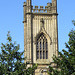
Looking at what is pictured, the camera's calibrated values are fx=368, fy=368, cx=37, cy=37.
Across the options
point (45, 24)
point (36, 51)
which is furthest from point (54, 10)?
point (36, 51)

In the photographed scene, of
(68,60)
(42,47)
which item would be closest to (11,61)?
(68,60)

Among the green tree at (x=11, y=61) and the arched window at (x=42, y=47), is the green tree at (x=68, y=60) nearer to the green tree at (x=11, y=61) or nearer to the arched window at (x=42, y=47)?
the green tree at (x=11, y=61)

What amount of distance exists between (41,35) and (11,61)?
97.6 ft

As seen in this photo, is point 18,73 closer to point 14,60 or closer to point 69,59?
point 14,60

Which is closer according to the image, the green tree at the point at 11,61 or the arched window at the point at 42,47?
the green tree at the point at 11,61

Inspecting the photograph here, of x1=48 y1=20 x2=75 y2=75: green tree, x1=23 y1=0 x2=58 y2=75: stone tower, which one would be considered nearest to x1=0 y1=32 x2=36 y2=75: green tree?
x1=48 y1=20 x2=75 y2=75: green tree

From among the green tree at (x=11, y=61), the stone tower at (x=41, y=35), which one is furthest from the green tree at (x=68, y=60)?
the stone tower at (x=41, y=35)

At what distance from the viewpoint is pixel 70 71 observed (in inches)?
1203

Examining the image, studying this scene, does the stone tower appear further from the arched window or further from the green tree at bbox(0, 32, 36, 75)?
the green tree at bbox(0, 32, 36, 75)

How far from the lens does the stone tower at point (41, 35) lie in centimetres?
5750

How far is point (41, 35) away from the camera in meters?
58.6

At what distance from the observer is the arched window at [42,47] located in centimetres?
5791

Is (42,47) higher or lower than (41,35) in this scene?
lower

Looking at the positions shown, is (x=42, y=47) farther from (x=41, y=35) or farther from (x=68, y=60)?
(x=68, y=60)
